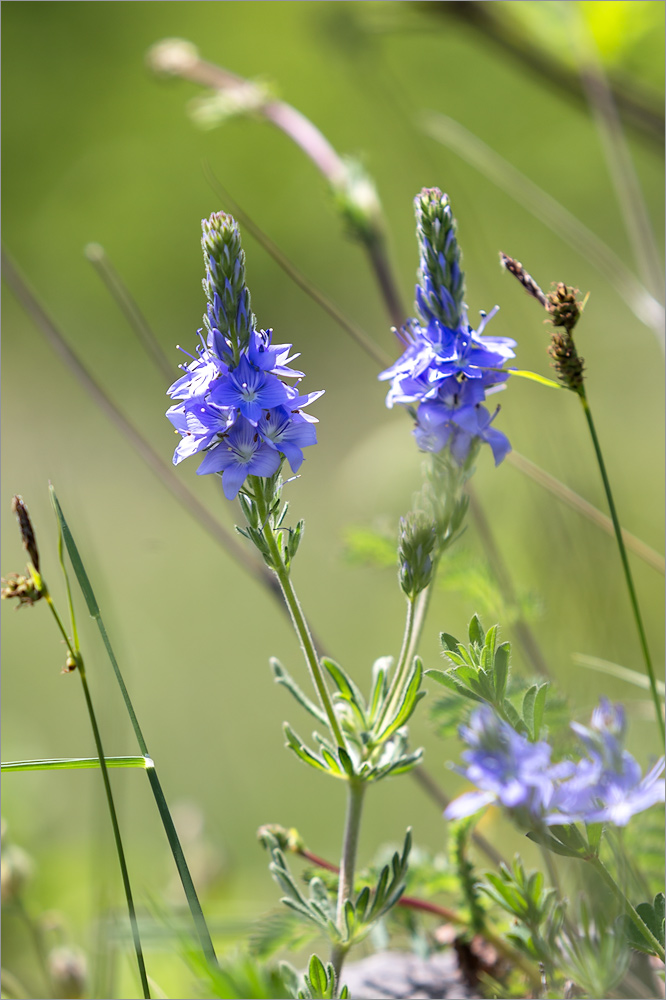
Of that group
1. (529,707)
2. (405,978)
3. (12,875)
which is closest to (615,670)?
(529,707)

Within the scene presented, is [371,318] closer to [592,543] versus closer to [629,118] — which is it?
[629,118]

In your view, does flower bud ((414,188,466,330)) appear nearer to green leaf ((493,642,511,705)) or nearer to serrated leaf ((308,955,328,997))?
green leaf ((493,642,511,705))

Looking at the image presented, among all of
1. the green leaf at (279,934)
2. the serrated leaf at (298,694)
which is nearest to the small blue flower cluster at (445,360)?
the serrated leaf at (298,694)

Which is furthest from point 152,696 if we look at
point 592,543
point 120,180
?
point 120,180

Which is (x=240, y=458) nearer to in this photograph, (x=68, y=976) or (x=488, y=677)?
(x=488, y=677)

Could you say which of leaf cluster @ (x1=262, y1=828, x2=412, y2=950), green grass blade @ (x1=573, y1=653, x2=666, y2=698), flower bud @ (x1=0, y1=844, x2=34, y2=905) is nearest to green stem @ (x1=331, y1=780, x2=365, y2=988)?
leaf cluster @ (x1=262, y1=828, x2=412, y2=950)
